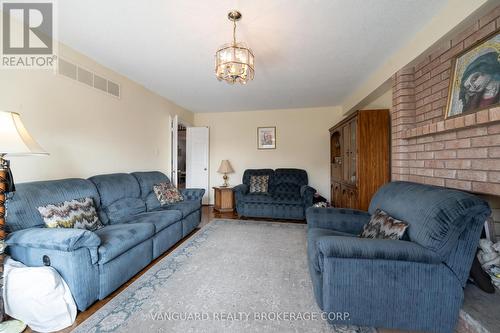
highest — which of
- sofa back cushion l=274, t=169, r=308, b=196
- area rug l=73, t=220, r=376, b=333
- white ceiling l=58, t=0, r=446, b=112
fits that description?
white ceiling l=58, t=0, r=446, b=112

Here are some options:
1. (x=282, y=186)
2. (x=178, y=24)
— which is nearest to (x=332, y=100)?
(x=282, y=186)

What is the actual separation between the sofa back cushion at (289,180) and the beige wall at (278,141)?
0.36m

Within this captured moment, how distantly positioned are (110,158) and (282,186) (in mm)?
3286

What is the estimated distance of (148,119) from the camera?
3.60m

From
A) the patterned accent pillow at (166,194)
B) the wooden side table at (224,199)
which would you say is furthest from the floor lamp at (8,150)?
the wooden side table at (224,199)

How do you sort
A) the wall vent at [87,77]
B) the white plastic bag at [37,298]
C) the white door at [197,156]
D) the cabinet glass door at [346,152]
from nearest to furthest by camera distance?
the white plastic bag at [37,298]
the wall vent at [87,77]
the cabinet glass door at [346,152]
the white door at [197,156]

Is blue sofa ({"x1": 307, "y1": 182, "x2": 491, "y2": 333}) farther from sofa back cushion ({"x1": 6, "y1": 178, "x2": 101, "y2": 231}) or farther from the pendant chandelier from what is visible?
sofa back cushion ({"x1": 6, "y1": 178, "x2": 101, "y2": 231})

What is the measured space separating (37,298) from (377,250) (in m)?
2.26

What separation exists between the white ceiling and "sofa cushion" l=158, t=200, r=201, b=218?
198 cm

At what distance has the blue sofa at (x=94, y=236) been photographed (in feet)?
4.75

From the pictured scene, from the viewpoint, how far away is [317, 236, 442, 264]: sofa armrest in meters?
1.23

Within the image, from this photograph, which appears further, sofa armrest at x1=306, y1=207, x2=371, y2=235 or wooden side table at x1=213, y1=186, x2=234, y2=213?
wooden side table at x1=213, y1=186, x2=234, y2=213

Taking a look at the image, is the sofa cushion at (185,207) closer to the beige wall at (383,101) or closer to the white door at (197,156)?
the white door at (197,156)

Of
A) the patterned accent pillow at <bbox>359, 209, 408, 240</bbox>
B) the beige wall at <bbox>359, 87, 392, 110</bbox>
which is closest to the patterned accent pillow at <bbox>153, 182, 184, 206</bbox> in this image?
the patterned accent pillow at <bbox>359, 209, 408, 240</bbox>
